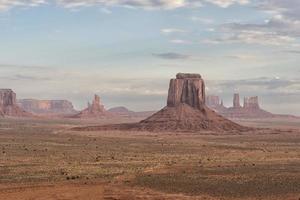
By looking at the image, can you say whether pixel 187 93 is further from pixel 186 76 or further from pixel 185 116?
pixel 185 116

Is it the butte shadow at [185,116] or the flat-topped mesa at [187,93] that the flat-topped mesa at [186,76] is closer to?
the butte shadow at [185,116]

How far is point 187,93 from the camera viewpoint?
156 m

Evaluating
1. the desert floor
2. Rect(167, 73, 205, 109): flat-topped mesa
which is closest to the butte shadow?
Rect(167, 73, 205, 109): flat-topped mesa

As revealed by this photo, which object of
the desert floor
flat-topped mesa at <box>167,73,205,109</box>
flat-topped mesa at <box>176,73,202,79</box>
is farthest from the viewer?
flat-topped mesa at <box>176,73,202,79</box>

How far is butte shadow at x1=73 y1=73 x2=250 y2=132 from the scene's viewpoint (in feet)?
468

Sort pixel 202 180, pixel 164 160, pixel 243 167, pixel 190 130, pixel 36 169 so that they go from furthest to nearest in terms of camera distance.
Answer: pixel 190 130 < pixel 164 160 < pixel 243 167 < pixel 36 169 < pixel 202 180

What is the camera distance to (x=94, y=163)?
52.7 metres

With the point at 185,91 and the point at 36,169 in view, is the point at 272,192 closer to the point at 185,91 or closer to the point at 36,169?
the point at 36,169

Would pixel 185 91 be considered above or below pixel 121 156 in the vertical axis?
above

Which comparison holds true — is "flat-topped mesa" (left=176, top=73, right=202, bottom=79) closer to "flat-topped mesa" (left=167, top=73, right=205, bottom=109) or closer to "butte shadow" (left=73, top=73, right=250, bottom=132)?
"butte shadow" (left=73, top=73, right=250, bottom=132)

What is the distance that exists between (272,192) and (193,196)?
5563 millimetres

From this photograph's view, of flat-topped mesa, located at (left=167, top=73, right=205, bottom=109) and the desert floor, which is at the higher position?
flat-topped mesa, located at (left=167, top=73, right=205, bottom=109)

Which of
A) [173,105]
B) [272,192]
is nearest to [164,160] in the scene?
[272,192]

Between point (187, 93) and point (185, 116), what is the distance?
1098 centimetres
